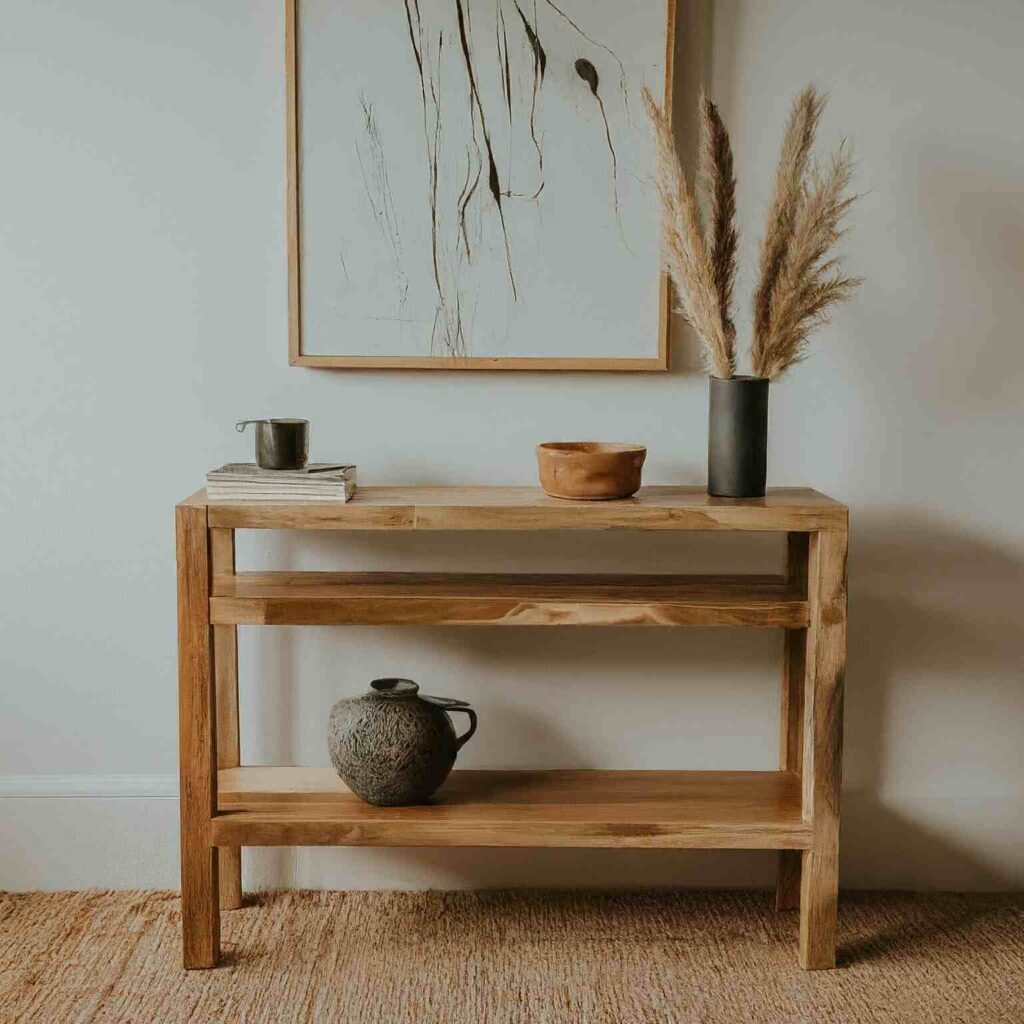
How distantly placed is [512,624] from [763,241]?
30.5 inches

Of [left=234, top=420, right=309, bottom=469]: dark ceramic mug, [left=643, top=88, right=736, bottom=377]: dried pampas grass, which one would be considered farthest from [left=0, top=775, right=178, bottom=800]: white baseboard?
[left=643, top=88, right=736, bottom=377]: dried pampas grass

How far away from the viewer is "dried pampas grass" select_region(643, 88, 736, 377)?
6.43ft

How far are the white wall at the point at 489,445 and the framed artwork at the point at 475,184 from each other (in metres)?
0.07

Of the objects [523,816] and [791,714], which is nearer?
[523,816]

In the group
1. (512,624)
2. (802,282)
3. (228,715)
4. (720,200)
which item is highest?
(720,200)

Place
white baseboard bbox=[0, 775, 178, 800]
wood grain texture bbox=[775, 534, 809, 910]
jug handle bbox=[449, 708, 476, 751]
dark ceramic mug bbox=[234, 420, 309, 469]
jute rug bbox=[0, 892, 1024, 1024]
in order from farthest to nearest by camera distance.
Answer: white baseboard bbox=[0, 775, 178, 800] < wood grain texture bbox=[775, 534, 809, 910] < jug handle bbox=[449, 708, 476, 751] < dark ceramic mug bbox=[234, 420, 309, 469] < jute rug bbox=[0, 892, 1024, 1024]

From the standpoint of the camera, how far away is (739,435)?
80.2 inches

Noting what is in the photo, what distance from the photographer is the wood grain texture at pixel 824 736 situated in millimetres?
1968

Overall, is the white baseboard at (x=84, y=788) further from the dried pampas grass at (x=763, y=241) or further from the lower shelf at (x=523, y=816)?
the dried pampas grass at (x=763, y=241)

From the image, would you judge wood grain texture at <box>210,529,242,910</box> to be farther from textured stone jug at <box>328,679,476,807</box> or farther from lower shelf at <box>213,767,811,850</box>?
textured stone jug at <box>328,679,476,807</box>

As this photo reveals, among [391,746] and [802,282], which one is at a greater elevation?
[802,282]

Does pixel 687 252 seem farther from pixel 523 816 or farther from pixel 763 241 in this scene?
pixel 523 816

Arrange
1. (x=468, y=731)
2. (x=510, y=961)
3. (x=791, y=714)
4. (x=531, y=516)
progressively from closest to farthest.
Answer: (x=531, y=516)
(x=510, y=961)
(x=468, y=731)
(x=791, y=714)

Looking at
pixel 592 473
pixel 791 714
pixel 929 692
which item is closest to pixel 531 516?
pixel 592 473
